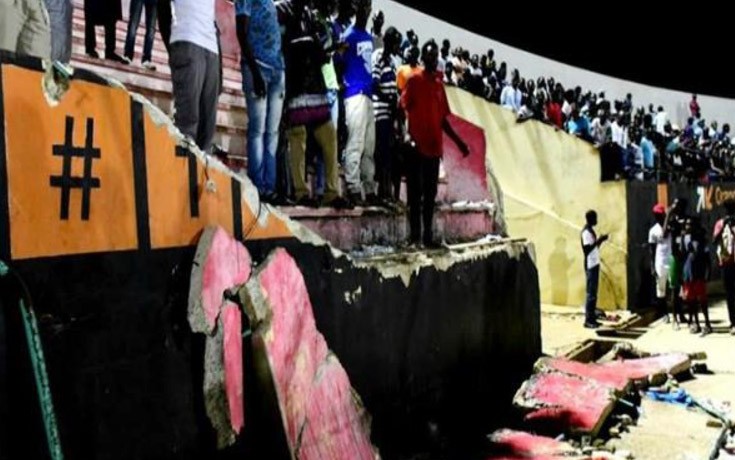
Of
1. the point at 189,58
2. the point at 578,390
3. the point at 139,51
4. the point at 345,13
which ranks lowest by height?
the point at 578,390

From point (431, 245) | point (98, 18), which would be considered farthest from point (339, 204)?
point (98, 18)

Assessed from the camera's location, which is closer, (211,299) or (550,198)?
(211,299)

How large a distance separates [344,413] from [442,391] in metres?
1.72

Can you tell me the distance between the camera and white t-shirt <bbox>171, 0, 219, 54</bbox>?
4199 millimetres

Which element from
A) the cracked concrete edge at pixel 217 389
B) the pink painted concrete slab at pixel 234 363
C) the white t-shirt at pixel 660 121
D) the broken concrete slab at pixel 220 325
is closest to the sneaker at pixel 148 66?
the broken concrete slab at pixel 220 325

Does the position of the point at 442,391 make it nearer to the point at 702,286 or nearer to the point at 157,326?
the point at 157,326

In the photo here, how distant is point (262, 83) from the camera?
4953 millimetres

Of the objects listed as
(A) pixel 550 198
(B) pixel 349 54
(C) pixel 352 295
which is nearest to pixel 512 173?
(A) pixel 550 198

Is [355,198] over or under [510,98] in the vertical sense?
under

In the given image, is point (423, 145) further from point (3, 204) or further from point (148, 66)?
point (3, 204)

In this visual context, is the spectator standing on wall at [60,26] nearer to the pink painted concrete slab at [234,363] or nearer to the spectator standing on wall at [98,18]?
the spectator standing on wall at [98,18]

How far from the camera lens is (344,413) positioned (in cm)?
428

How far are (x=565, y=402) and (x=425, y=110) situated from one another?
2.65 m

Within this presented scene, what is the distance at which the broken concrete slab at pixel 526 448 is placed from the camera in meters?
5.48
